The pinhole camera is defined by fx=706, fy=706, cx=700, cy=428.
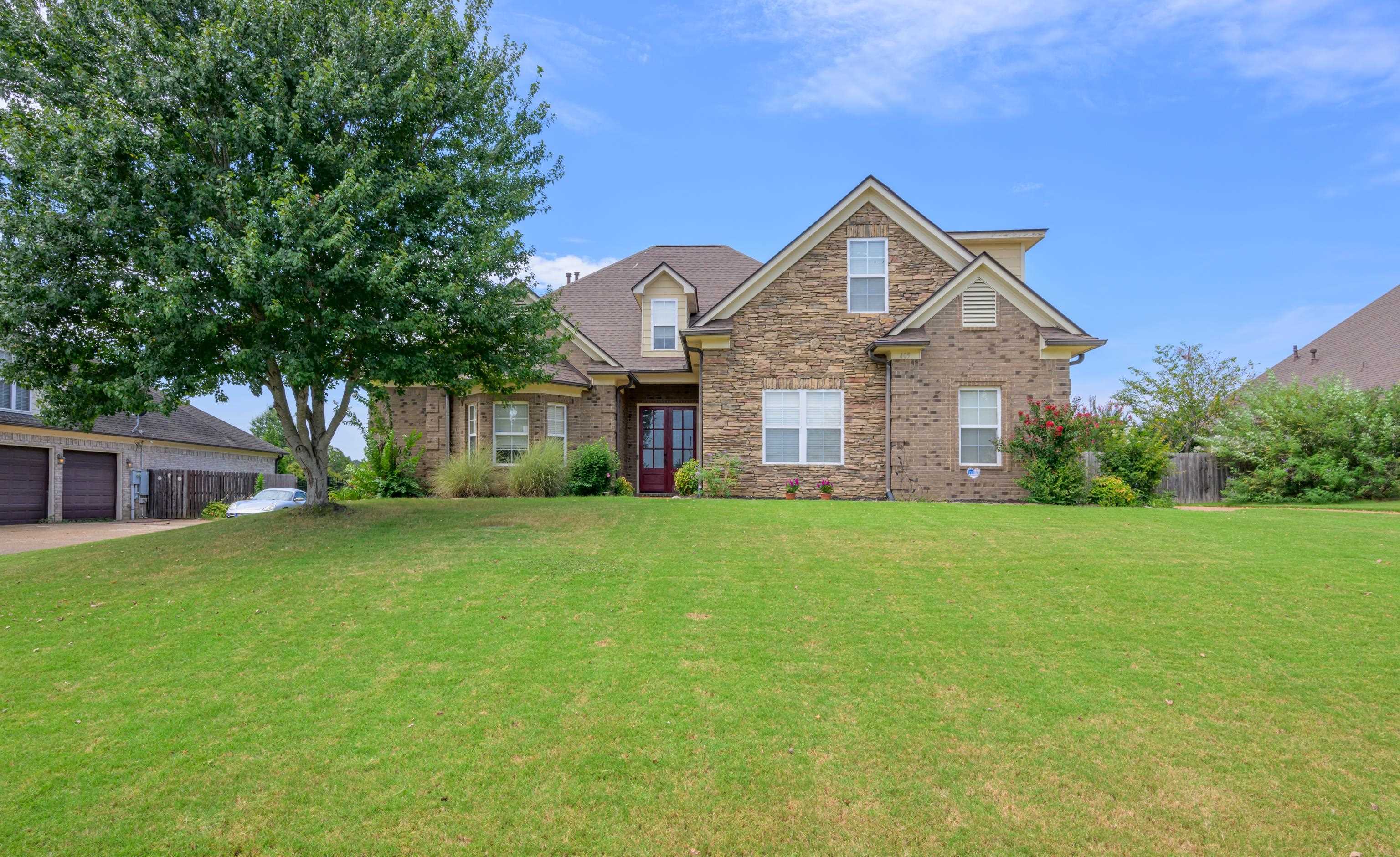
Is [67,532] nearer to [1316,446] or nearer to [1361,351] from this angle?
[1316,446]

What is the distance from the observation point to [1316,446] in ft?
61.6

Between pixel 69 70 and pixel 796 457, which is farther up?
pixel 69 70

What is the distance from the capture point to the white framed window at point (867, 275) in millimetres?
16641

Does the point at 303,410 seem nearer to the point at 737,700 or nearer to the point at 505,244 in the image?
the point at 505,244

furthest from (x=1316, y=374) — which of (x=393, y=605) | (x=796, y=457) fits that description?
(x=393, y=605)

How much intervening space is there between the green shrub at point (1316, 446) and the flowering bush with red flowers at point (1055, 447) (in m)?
7.45

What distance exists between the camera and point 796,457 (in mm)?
16656

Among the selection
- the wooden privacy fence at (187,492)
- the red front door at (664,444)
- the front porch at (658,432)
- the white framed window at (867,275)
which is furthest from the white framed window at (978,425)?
the wooden privacy fence at (187,492)

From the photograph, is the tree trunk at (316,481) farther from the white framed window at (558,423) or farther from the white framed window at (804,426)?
the white framed window at (804,426)

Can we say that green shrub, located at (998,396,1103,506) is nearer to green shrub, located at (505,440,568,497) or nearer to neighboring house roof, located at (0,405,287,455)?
green shrub, located at (505,440,568,497)

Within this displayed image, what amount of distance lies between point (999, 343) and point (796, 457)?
5194 millimetres

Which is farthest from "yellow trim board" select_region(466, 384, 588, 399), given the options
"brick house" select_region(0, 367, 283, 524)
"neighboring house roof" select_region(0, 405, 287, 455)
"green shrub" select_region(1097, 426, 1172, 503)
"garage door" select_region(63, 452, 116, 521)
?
"garage door" select_region(63, 452, 116, 521)

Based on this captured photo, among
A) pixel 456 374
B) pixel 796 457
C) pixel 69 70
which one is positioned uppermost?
pixel 69 70

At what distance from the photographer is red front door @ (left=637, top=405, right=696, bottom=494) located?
19938 millimetres
